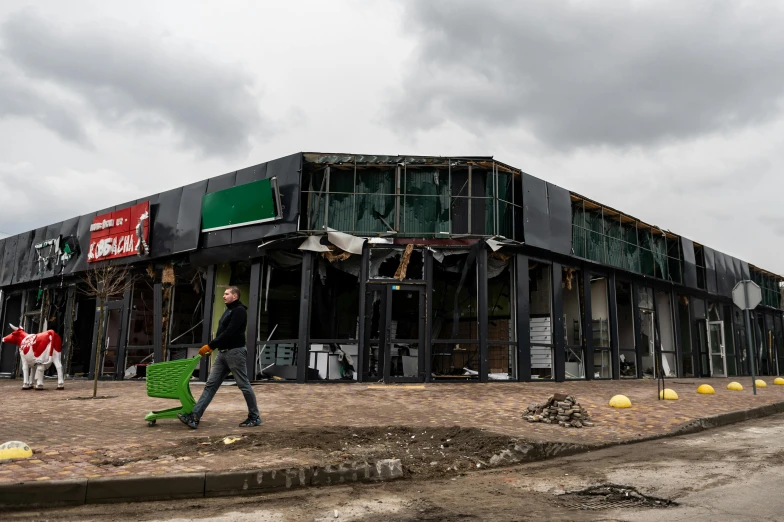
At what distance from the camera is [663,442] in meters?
7.96

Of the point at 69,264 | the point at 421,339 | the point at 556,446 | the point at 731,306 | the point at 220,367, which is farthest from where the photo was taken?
the point at 731,306

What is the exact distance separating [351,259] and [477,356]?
4718 millimetres

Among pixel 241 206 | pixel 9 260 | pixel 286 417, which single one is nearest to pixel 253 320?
pixel 241 206

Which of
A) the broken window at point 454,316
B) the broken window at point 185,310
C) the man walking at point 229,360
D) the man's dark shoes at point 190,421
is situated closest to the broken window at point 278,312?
the broken window at point 185,310

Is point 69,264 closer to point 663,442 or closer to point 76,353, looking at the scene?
point 76,353

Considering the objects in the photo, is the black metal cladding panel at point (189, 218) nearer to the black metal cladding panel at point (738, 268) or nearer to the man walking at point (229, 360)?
the man walking at point (229, 360)

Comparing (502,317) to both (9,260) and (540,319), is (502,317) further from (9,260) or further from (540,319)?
(9,260)

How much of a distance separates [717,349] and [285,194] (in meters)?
23.0

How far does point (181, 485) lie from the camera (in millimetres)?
5125

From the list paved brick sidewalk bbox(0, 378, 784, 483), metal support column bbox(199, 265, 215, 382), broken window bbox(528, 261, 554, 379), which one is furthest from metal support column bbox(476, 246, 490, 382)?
metal support column bbox(199, 265, 215, 382)

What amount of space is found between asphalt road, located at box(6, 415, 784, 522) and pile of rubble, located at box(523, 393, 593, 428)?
→ 77.8 inches

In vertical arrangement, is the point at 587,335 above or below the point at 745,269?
below

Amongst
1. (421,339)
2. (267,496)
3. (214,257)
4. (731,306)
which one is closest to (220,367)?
(267,496)

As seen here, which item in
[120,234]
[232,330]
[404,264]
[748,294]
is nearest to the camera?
[232,330]
